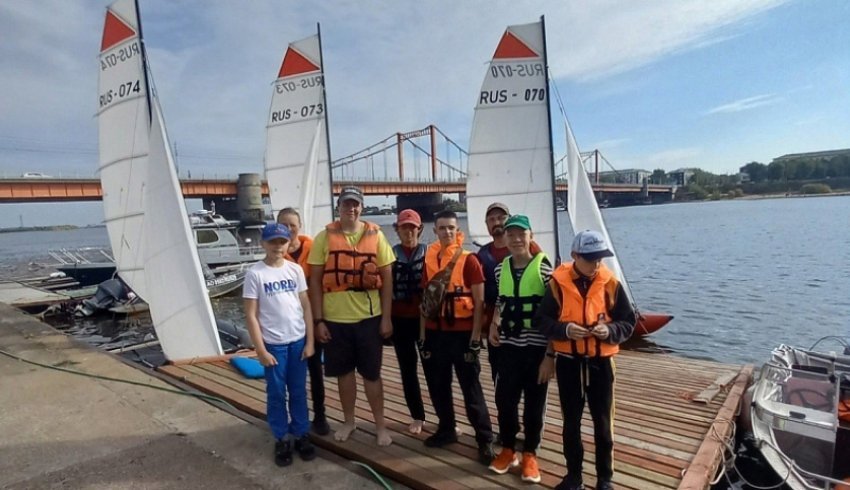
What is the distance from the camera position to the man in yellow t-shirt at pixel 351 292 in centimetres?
311

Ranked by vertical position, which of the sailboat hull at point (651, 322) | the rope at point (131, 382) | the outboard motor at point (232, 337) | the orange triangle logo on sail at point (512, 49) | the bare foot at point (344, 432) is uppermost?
the orange triangle logo on sail at point (512, 49)

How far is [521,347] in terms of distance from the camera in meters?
2.79

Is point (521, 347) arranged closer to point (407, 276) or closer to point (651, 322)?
point (407, 276)

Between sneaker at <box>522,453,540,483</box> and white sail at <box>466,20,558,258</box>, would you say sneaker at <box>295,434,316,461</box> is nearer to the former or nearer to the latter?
sneaker at <box>522,453,540,483</box>

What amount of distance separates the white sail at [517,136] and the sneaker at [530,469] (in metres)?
6.64

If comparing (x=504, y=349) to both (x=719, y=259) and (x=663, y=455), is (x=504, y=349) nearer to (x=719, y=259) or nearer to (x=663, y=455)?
(x=663, y=455)

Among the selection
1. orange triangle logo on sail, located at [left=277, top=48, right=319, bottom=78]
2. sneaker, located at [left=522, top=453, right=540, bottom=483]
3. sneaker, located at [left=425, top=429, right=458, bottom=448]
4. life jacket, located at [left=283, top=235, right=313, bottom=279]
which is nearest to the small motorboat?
sneaker, located at [left=522, top=453, right=540, bottom=483]

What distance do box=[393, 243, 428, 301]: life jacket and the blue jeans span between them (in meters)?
0.73

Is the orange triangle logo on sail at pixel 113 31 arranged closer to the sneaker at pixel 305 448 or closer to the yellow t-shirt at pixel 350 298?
the yellow t-shirt at pixel 350 298

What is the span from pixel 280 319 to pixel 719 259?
2414cm

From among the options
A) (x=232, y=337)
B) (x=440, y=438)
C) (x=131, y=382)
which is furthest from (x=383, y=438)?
(x=232, y=337)

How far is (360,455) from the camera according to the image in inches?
122

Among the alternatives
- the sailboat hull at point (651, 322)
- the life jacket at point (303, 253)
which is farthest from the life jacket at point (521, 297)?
the sailboat hull at point (651, 322)

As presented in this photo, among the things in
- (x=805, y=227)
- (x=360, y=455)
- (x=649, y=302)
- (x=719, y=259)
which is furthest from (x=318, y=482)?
(x=805, y=227)
